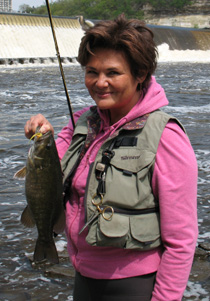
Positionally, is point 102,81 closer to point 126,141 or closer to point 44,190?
point 126,141

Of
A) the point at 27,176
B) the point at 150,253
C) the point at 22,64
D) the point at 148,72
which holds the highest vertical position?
the point at 148,72

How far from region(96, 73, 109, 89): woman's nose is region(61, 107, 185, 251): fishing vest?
0.21 metres

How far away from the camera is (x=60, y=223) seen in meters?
2.05

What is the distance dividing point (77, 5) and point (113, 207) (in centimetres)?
8315

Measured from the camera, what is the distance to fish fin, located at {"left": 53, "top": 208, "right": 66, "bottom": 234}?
2.03 metres

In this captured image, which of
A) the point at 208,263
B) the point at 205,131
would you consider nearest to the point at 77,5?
the point at 205,131

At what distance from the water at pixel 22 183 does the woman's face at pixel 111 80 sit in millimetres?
1800

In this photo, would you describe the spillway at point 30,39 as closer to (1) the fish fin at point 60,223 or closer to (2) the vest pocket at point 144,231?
(1) the fish fin at point 60,223

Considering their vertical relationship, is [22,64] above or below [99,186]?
below

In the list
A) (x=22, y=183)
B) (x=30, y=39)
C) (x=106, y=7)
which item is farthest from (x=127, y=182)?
(x=106, y=7)

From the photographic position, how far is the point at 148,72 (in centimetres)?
200

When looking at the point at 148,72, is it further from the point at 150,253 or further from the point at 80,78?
the point at 80,78

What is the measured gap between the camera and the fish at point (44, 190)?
1.97 metres

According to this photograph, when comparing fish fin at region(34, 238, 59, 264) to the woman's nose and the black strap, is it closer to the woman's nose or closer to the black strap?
the black strap
